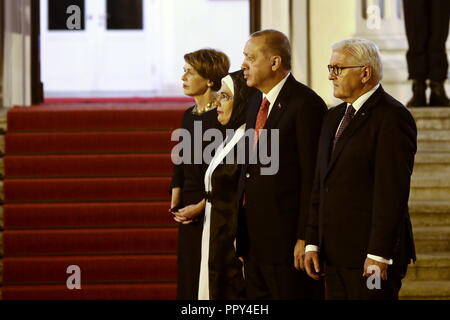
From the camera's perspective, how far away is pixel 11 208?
6.25 m

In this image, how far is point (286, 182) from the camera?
3.44m

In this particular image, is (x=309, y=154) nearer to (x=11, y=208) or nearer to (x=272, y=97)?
(x=272, y=97)

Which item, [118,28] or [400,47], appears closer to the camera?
[400,47]

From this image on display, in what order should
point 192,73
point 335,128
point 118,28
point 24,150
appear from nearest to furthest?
point 335,128, point 192,73, point 24,150, point 118,28

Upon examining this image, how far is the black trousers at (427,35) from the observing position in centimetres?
631

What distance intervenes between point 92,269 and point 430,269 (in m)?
2.09

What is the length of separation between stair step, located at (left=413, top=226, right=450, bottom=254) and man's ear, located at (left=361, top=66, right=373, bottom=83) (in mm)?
2415

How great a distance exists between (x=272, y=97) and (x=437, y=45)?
315cm

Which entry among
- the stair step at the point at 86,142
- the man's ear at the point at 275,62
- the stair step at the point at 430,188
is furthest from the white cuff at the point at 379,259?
the stair step at the point at 86,142

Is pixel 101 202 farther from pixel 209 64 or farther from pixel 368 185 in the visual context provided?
pixel 368 185

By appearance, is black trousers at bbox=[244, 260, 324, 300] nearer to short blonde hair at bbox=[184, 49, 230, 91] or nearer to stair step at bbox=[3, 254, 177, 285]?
short blonde hair at bbox=[184, 49, 230, 91]

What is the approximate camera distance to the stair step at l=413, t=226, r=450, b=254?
17.6 ft

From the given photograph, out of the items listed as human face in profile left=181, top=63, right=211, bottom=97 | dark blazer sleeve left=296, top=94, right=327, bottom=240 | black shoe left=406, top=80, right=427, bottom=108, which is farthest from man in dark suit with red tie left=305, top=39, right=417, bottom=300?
black shoe left=406, top=80, right=427, bottom=108

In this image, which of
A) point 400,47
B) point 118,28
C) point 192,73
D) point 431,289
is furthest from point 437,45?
point 118,28
